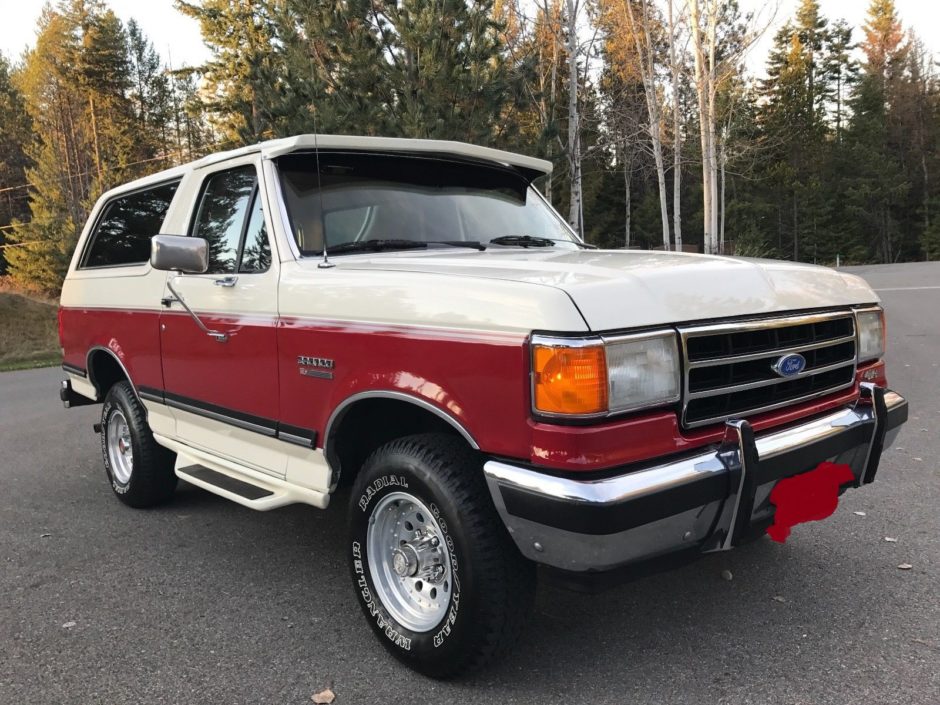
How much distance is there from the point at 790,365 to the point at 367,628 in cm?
202

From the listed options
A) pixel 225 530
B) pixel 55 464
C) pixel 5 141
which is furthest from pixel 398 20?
pixel 5 141

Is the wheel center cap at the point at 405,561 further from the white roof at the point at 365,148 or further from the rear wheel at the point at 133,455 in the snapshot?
the rear wheel at the point at 133,455

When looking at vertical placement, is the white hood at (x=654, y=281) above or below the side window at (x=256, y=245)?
below

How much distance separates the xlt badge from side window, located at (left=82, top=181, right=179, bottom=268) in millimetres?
1884

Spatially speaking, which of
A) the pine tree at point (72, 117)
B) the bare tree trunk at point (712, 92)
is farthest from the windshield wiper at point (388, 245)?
the pine tree at point (72, 117)

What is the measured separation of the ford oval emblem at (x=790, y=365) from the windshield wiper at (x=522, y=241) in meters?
1.58

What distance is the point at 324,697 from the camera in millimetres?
2643

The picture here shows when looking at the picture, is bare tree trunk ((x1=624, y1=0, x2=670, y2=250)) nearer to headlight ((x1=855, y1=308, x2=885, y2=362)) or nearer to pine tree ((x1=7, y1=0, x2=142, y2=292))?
headlight ((x1=855, y1=308, x2=885, y2=362))

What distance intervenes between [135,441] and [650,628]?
3.31m

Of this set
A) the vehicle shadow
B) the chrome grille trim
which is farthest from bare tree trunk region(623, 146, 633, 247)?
the chrome grille trim

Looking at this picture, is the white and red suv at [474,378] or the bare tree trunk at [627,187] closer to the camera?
the white and red suv at [474,378]

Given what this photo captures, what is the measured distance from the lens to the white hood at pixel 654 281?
233cm

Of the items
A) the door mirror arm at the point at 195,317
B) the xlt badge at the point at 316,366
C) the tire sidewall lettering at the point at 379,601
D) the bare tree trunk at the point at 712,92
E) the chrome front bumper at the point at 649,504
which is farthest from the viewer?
the bare tree trunk at the point at 712,92

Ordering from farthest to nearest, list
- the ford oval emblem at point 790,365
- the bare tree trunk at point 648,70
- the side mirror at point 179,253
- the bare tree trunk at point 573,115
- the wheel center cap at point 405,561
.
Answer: the bare tree trunk at point 648,70 → the bare tree trunk at point 573,115 → the side mirror at point 179,253 → the wheel center cap at point 405,561 → the ford oval emblem at point 790,365
